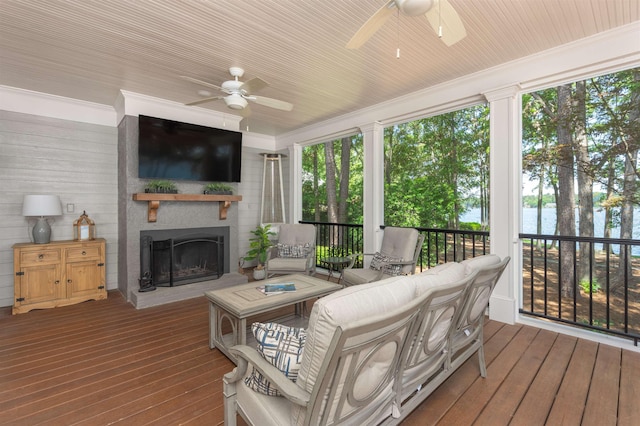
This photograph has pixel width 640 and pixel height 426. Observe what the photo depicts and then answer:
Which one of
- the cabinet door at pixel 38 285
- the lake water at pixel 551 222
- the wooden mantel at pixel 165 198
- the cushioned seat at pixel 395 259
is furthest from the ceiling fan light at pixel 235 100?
the lake water at pixel 551 222

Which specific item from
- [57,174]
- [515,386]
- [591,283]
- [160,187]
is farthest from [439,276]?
[57,174]

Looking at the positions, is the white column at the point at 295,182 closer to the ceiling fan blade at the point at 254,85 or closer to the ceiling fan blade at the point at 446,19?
the ceiling fan blade at the point at 254,85

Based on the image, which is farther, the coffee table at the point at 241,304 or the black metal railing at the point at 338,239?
the black metal railing at the point at 338,239

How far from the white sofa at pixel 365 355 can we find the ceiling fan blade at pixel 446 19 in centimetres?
154

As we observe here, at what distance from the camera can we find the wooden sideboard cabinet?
3.44 meters

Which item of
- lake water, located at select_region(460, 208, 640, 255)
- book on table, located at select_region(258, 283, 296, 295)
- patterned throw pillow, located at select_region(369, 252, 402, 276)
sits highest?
lake water, located at select_region(460, 208, 640, 255)

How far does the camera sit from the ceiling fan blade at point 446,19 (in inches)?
67.5

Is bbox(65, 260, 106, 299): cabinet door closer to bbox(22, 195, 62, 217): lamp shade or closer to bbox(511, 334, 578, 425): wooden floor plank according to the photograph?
bbox(22, 195, 62, 217): lamp shade

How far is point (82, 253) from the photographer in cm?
381

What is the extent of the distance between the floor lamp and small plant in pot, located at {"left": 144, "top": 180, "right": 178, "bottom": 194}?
6.19 ft

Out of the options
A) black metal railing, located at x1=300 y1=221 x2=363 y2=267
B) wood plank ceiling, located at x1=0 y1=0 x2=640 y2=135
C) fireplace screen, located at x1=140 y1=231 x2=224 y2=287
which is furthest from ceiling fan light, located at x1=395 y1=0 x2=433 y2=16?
fireplace screen, located at x1=140 y1=231 x2=224 y2=287

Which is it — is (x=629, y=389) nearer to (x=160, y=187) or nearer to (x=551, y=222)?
(x=551, y=222)

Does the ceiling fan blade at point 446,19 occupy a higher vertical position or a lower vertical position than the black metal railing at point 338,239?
higher

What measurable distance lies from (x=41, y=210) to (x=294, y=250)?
10.7ft
